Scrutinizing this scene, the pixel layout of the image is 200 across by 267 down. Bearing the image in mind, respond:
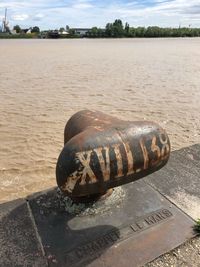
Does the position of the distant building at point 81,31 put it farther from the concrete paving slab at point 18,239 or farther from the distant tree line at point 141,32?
the concrete paving slab at point 18,239

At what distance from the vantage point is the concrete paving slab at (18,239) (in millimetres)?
2299

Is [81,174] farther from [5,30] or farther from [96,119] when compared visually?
[5,30]

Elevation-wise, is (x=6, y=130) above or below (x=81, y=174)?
below

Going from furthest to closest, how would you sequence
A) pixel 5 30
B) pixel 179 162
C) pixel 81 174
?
pixel 5 30 < pixel 179 162 < pixel 81 174

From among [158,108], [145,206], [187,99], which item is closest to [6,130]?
[158,108]

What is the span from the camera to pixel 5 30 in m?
104

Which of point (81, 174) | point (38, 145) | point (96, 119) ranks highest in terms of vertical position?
point (96, 119)

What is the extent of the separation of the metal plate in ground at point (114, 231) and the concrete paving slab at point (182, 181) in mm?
117

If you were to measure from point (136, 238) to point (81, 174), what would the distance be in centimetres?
69

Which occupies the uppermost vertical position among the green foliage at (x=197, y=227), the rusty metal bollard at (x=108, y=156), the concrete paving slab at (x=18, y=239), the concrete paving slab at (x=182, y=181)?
the rusty metal bollard at (x=108, y=156)

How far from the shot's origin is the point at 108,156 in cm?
225

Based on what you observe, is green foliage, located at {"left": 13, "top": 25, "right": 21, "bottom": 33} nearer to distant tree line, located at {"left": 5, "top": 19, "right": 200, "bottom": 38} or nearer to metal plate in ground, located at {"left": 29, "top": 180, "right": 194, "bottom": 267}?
distant tree line, located at {"left": 5, "top": 19, "right": 200, "bottom": 38}

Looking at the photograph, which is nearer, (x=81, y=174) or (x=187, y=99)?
(x=81, y=174)

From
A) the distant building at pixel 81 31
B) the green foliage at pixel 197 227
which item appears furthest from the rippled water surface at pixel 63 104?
the distant building at pixel 81 31
